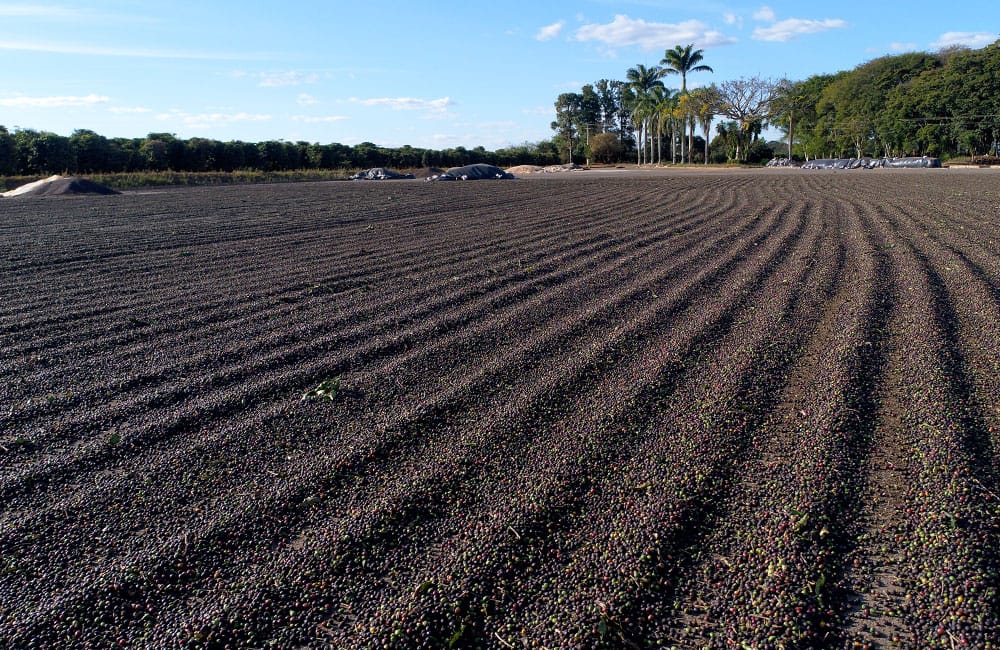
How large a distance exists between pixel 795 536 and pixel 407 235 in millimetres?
9811

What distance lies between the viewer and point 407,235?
37.7 ft

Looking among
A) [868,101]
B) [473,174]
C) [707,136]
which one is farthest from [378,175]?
[868,101]

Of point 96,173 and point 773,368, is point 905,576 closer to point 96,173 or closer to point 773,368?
point 773,368

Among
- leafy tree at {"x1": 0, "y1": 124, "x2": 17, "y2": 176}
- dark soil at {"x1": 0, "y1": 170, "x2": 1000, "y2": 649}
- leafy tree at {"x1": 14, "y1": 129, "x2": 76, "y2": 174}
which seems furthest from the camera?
leafy tree at {"x1": 14, "y1": 129, "x2": 76, "y2": 174}

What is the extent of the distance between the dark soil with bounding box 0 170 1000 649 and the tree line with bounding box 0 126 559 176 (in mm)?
36184

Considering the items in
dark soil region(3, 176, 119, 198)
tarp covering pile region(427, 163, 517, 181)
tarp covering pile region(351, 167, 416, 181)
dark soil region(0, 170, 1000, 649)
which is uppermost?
tarp covering pile region(351, 167, 416, 181)

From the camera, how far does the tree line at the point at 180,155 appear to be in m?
35.2

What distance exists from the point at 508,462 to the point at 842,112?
213ft

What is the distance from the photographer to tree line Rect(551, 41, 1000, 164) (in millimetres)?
45094

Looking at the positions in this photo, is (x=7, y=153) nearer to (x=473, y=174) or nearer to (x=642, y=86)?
(x=473, y=174)

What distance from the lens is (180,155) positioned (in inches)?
1665

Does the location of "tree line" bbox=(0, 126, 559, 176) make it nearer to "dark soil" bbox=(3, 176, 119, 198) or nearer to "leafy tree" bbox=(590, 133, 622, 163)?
"dark soil" bbox=(3, 176, 119, 198)

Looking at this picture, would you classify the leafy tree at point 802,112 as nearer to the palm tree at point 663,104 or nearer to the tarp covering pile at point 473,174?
the palm tree at point 663,104

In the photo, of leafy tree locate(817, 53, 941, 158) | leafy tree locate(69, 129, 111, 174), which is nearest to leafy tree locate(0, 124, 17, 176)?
leafy tree locate(69, 129, 111, 174)
